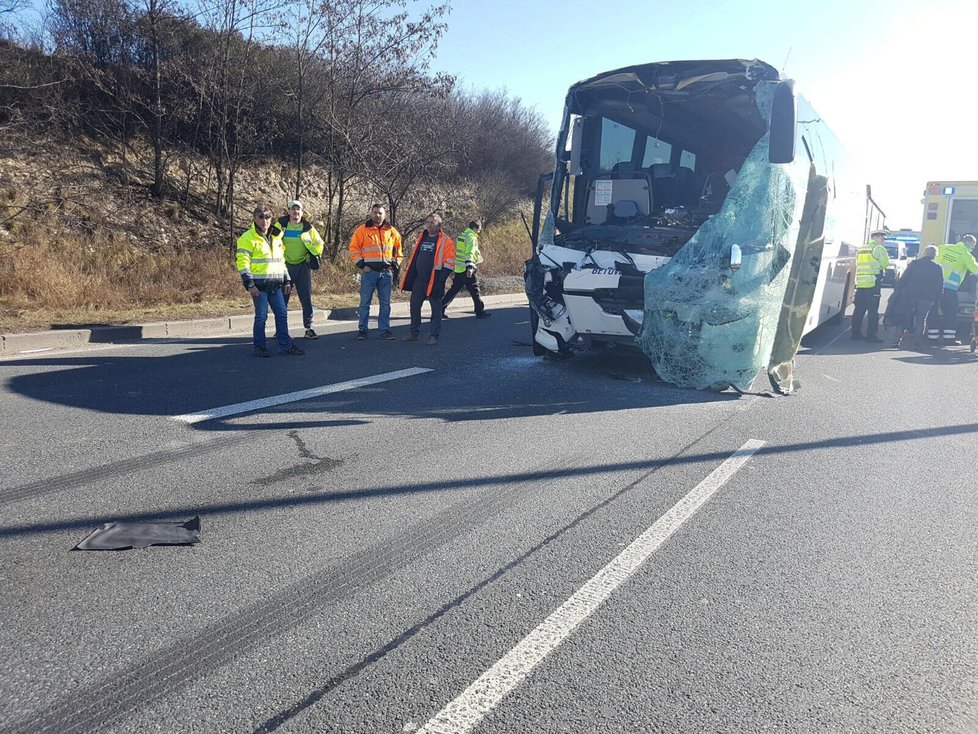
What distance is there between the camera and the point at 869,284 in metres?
13.2

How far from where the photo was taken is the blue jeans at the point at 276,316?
29.3 ft

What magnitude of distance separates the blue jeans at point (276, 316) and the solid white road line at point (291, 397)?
1.64 metres

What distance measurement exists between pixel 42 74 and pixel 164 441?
17.0 m

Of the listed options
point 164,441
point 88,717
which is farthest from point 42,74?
point 88,717

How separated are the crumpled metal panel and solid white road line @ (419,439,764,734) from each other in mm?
3013

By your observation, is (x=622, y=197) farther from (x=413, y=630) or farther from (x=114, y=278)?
(x=114, y=278)

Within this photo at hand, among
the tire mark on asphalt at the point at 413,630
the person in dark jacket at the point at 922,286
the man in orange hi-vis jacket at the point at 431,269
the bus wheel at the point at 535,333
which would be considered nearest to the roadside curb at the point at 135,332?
the man in orange hi-vis jacket at the point at 431,269

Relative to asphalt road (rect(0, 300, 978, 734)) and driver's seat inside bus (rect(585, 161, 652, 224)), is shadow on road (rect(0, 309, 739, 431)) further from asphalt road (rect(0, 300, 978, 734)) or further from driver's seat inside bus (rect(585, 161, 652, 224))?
driver's seat inside bus (rect(585, 161, 652, 224))

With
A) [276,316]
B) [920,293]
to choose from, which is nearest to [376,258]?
[276,316]

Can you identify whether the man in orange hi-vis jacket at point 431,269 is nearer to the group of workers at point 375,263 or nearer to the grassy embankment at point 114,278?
the group of workers at point 375,263

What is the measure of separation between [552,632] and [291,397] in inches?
179

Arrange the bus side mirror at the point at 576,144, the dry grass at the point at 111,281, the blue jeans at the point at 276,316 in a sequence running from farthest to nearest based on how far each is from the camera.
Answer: the dry grass at the point at 111,281 → the bus side mirror at the point at 576,144 → the blue jeans at the point at 276,316

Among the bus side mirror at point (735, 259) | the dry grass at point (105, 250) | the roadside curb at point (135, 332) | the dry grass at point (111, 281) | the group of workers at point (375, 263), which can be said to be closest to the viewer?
the bus side mirror at point (735, 259)

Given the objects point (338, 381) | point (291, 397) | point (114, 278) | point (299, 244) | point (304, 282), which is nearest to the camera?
point (291, 397)
